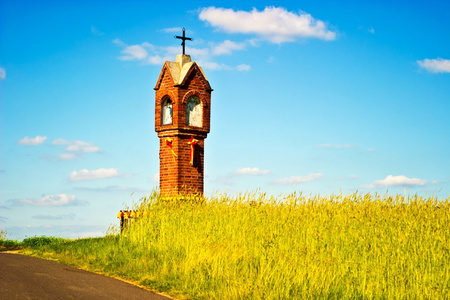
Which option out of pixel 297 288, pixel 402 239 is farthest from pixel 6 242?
pixel 402 239

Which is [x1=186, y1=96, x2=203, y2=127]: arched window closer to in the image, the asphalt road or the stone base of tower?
the stone base of tower

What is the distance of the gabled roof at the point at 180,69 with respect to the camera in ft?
55.5

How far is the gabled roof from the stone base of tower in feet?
6.33

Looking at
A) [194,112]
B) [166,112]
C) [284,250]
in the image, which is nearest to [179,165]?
[194,112]

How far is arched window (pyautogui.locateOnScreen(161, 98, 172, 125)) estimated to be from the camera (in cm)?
1730

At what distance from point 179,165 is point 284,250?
21.5 ft

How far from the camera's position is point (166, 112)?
687 inches

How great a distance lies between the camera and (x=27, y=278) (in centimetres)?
966

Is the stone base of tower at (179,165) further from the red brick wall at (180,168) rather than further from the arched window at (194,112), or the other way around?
the arched window at (194,112)

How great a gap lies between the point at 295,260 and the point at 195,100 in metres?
8.76

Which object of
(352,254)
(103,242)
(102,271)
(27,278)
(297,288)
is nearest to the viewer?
(297,288)

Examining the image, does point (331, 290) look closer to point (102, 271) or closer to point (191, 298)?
point (191, 298)

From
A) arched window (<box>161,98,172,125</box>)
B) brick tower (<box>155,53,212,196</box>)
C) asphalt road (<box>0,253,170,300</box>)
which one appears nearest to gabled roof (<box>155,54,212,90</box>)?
brick tower (<box>155,53,212,196</box>)

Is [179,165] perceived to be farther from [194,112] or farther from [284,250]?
[284,250]
